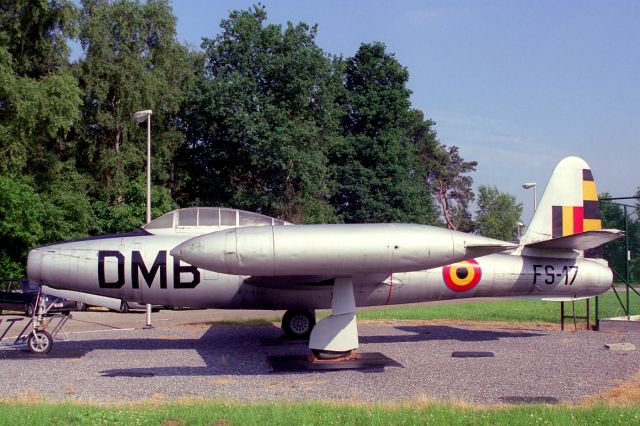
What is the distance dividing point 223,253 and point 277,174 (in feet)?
96.3

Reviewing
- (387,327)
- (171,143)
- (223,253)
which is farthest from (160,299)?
(171,143)

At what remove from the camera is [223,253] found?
431 inches

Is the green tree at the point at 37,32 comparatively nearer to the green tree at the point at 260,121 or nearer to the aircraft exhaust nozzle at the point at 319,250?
the green tree at the point at 260,121

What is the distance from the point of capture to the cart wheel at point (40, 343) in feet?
47.2

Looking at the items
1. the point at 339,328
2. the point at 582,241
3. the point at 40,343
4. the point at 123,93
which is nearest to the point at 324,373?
the point at 339,328

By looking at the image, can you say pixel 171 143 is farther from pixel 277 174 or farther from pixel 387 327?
pixel 387 327

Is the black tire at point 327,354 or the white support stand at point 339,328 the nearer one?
the white support stand at point 339,328

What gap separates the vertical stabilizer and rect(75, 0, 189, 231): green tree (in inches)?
969

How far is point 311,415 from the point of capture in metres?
7.83

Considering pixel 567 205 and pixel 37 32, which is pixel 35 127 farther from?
pixel 567 205

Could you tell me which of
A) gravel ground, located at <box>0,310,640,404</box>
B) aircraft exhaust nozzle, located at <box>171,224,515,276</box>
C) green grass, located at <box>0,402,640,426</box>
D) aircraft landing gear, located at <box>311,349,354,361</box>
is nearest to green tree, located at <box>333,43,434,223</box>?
gravel ground, located at <box>0,310,640,404</box>

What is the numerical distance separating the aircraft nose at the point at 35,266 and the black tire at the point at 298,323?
18.6ft

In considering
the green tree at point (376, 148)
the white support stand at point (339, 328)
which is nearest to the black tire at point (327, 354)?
the white support stand at point (339, 328)

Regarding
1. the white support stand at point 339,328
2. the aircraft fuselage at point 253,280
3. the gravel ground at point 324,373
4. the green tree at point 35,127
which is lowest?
the gravel ground at point 324,373
